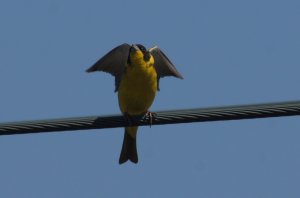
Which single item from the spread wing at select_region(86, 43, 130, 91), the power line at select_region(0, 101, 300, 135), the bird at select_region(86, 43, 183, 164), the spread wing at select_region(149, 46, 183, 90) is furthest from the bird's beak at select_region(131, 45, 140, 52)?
the power line at select_region(0, 101, 300, 135)

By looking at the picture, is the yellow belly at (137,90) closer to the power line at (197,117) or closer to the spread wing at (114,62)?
the spread wing at (114,62)

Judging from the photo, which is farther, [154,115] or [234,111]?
[154,115]

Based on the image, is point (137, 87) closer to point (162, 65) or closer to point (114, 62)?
point (114, 62)

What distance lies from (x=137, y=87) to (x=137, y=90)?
0.10 feet

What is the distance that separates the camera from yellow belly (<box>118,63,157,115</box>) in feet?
30.0

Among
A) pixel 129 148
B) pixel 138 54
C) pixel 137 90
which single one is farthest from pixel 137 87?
pixel 129 148

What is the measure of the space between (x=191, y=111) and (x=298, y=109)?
81 centimetres

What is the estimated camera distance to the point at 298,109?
6.54 metres

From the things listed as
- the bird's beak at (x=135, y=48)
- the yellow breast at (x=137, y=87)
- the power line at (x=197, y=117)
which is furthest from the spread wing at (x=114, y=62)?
the power line at (x=197, y=117)

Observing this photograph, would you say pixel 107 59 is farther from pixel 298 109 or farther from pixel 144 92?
pixel 298 109

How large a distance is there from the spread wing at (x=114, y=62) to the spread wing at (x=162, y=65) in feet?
1.12

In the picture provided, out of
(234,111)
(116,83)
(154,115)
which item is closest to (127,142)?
(116,83)

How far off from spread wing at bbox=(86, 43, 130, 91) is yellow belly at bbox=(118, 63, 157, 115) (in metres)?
0.32

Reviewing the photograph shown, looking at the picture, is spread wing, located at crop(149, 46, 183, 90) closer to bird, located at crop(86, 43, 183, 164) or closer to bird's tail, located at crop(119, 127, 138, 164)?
bird, located at crop(86, 43, 183, 164)
